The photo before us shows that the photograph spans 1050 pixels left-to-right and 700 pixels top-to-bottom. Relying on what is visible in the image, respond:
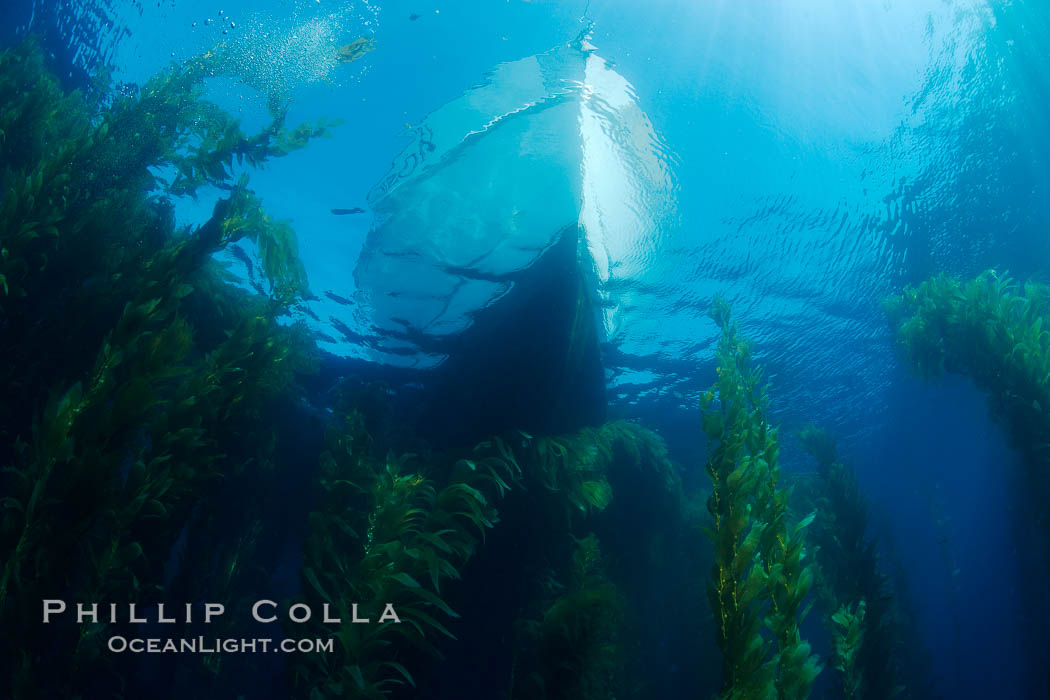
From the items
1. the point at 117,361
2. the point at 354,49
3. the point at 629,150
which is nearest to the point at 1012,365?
the point at 629,150

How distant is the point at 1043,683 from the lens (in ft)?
23.3

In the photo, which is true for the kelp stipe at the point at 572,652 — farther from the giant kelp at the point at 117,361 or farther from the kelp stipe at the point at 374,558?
the giant kelp at the point at 117,361

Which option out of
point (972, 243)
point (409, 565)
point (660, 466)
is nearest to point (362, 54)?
point (409, 565)

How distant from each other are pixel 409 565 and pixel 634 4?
795cm

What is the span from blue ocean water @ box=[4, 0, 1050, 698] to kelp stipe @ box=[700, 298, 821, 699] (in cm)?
164

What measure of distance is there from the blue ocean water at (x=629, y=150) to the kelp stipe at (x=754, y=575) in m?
1.64

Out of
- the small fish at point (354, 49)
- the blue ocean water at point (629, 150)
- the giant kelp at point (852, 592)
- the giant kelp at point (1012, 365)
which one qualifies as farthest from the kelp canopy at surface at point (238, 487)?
the giant kelp at point (1012, 365)

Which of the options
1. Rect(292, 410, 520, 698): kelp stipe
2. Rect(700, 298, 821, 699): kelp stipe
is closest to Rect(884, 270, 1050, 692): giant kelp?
Rect(700, 298, 821, 699): kelp stipe

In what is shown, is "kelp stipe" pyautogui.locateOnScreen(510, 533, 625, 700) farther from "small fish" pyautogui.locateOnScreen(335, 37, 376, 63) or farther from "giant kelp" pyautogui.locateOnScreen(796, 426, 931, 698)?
"small fish" pyautogui.locateOnScreen(335, 37, 376, 63)

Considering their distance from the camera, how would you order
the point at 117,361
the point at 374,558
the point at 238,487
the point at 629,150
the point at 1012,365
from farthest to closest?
the point at 629,150, the point at 1012,365, the point at 238,487, the point at 374,558, the point at 117,361

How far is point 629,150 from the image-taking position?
7.92 m

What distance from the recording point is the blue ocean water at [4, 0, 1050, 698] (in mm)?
6781

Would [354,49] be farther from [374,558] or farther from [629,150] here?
[374,558]

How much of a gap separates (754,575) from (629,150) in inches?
280
